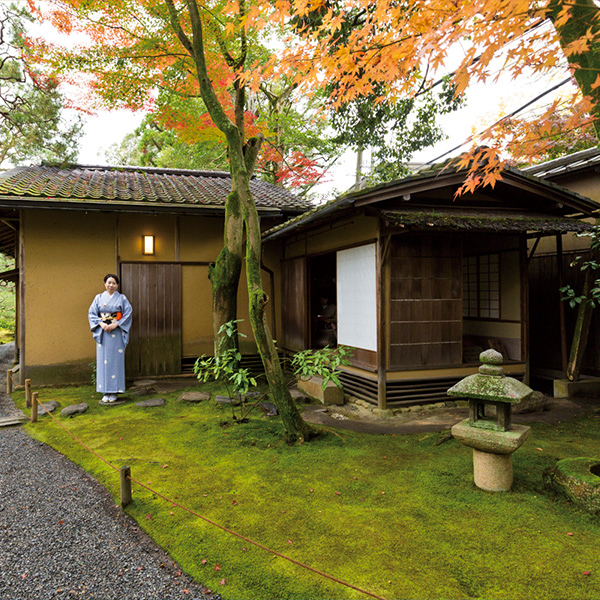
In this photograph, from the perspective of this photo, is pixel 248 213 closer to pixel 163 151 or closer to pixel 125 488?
pixel 125 488

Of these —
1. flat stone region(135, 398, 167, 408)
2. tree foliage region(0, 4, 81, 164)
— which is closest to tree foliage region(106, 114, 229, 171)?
tree foliage region(0, 4, 81, 164)

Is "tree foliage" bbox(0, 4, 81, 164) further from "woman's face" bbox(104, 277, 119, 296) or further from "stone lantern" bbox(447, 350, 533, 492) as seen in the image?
"stone lantern" bbox(447, 350, 533, 492)

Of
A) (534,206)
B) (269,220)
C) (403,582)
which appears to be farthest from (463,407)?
(269,220)

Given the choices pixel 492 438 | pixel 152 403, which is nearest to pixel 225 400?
pixel 152 403

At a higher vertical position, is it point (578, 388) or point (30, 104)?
point (30, 104)

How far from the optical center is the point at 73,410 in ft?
22.9

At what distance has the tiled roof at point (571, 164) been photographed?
8.60 meters

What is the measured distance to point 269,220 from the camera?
1066cm

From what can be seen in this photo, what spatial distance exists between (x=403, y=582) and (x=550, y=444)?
358 centimetres

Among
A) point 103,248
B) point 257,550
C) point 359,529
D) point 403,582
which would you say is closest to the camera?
point 403,582

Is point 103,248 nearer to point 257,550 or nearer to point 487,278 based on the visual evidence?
point 257,550

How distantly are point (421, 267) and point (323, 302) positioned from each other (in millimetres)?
4453

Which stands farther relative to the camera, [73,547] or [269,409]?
[269,409]

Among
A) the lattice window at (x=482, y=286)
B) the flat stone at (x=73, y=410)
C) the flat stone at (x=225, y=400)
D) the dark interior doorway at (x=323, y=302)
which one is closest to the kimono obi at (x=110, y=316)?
the flat stone at (x=73, y=410)
